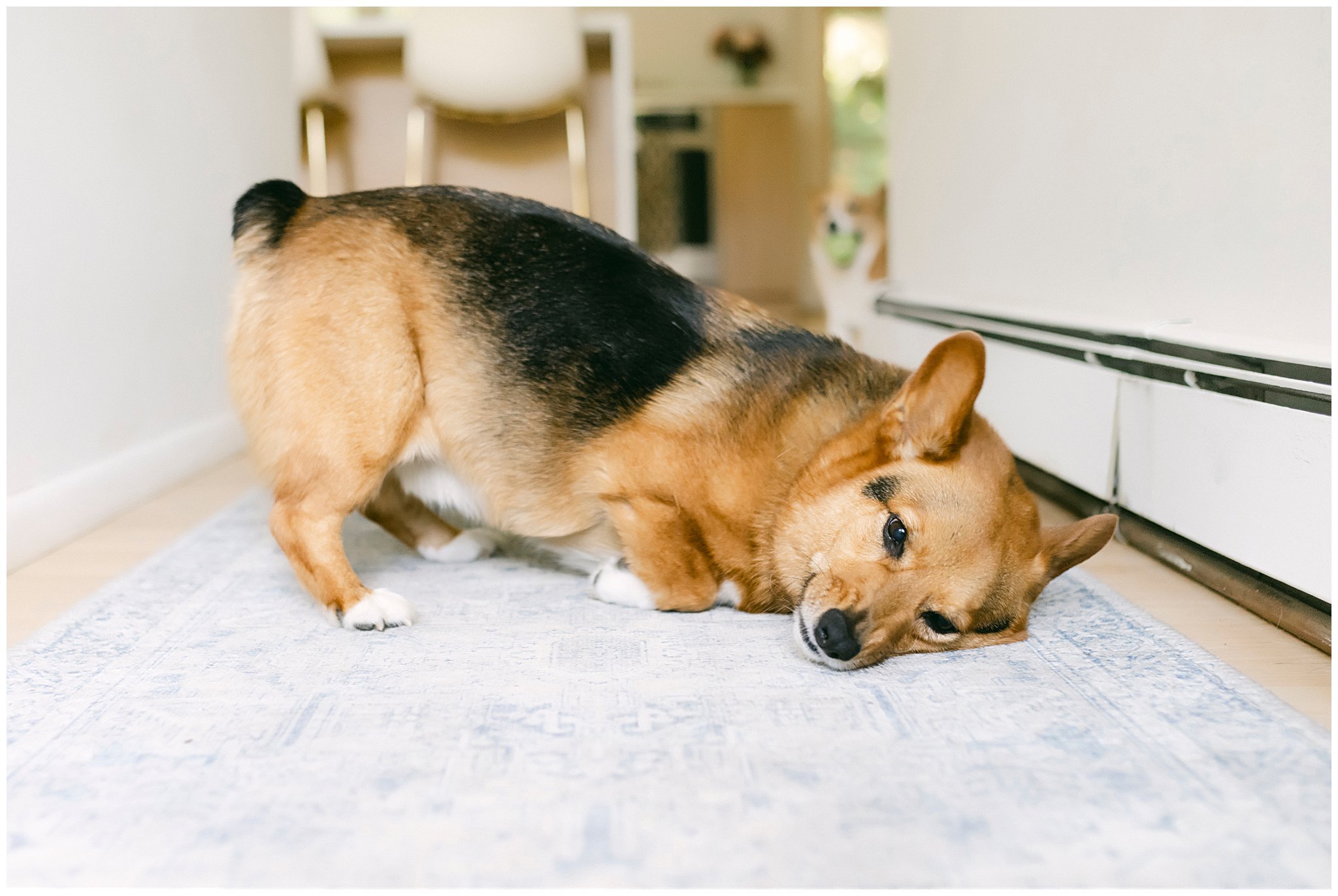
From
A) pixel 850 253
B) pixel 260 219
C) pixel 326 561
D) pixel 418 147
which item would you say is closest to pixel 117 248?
pixel 260 219

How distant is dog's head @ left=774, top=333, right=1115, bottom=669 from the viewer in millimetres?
1514

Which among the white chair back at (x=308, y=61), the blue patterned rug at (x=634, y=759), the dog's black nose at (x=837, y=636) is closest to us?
the blue patterned rug at (x=634, y=759)

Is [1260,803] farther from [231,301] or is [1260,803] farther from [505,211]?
[231,301]

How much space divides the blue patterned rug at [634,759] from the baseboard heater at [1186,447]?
231 millimetres

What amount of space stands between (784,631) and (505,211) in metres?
0.96

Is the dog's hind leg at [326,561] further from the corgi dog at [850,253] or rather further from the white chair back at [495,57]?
the corgi dog at [850,253]

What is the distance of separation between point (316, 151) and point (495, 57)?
1.02 m

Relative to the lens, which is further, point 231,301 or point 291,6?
point 291,6

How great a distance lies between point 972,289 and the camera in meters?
3.57

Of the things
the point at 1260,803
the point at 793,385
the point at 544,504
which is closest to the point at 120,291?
the point at 544,504

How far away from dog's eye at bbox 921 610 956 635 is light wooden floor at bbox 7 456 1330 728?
0.42 m

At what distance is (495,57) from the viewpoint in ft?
13.5

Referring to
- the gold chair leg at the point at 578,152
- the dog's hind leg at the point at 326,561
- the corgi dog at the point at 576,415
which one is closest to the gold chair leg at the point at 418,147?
the gold chair leg at the point at 578,152

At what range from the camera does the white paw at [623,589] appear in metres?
1.85
